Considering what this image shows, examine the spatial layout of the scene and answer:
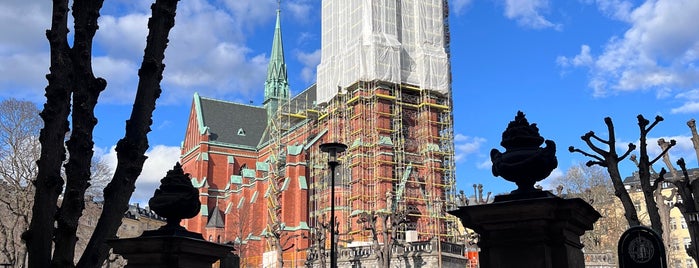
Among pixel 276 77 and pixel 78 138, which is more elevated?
pixel 276 77

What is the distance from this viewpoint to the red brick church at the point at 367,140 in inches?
1895

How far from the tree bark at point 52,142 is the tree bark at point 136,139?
34 cm

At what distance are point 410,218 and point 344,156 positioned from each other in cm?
755

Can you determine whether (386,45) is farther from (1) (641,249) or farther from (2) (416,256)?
(1) (641,249)

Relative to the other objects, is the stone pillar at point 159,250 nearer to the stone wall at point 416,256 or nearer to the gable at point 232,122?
the stone wall at point 416,256

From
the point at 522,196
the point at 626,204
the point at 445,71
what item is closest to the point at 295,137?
the point at 445,71

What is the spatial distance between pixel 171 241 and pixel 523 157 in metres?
4.00

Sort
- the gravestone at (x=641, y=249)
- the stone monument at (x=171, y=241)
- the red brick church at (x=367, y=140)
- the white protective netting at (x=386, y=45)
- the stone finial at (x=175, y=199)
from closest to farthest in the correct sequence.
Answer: the gravestone at (x=641, y=249), the stone monument at (x=171, y=241), the stone finial at (x=175, y=199), the red brick church at (x=367, y=140), the white protective netting at (x=386, y=45)

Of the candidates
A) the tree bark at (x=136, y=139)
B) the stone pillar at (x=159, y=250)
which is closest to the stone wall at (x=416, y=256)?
the stone pillar at (x=159, y=250)

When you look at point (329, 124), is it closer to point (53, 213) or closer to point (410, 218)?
point (410, 218)

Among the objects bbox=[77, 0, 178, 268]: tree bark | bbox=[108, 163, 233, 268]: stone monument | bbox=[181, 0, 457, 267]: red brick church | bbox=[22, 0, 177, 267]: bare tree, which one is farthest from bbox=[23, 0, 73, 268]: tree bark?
bbox=[181, 0, 457, 267]: red brick church

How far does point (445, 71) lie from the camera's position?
172 ft

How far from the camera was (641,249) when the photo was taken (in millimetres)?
7469

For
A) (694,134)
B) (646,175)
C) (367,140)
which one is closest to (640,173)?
(646,175)
